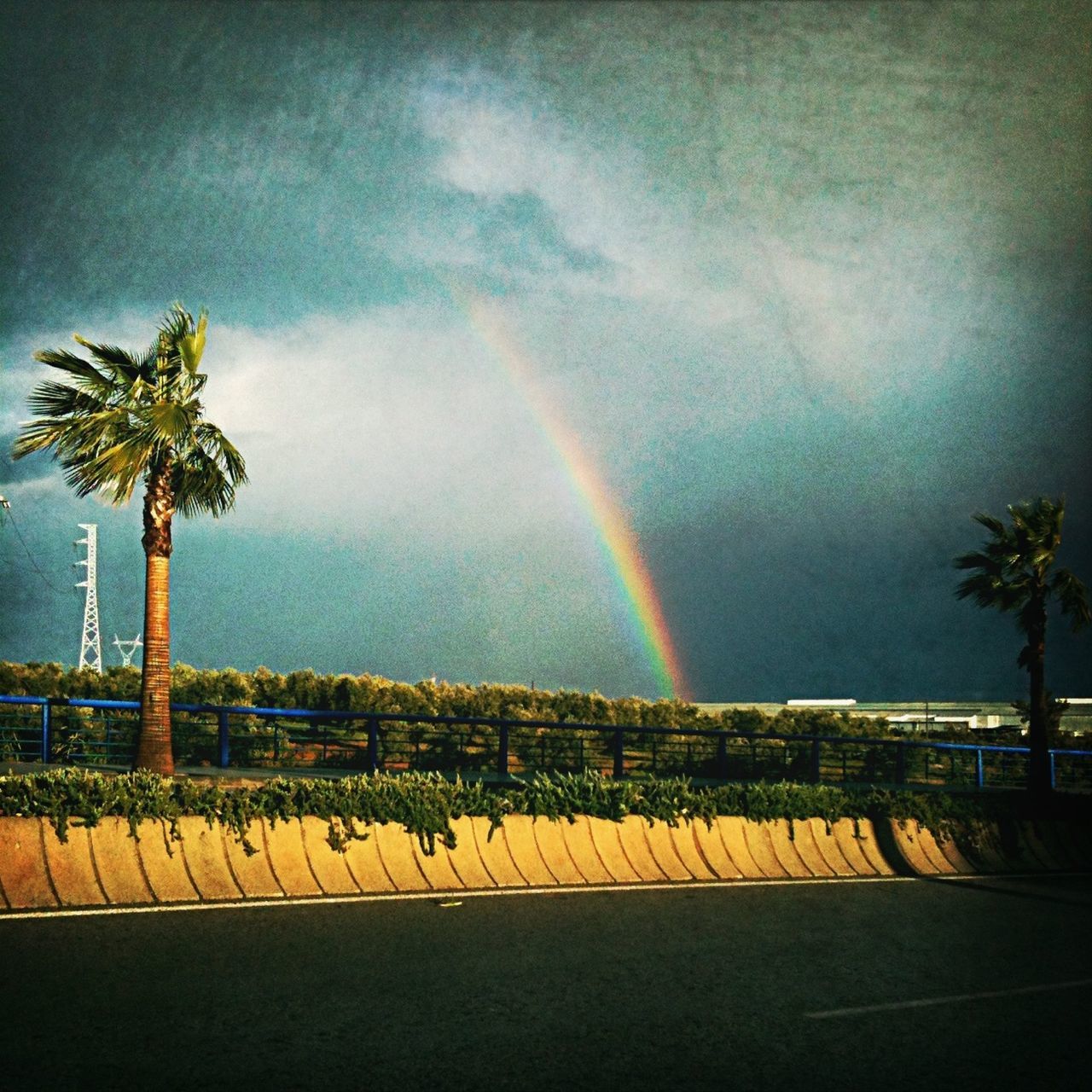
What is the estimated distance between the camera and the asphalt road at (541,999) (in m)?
5.90

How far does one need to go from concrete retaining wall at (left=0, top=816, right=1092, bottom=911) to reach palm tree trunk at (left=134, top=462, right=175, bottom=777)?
430 inches

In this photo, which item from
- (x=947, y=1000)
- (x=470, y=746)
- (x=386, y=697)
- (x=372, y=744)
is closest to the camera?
(x=947, y=1000)

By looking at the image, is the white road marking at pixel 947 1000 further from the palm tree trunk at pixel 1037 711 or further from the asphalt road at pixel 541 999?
the palm tree trunk at pixel 1037 711

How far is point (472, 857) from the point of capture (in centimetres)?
1227

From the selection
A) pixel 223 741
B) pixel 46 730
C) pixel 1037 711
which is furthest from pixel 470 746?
pixel 1037 711

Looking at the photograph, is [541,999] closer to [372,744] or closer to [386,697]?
[372,744]

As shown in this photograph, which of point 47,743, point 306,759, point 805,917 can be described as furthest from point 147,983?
point 306,759

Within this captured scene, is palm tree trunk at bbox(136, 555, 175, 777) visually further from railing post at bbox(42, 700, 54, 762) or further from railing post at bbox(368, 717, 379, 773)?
railing post at bbox(368, 717, 379, 773)

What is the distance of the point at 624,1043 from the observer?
21.1 feet

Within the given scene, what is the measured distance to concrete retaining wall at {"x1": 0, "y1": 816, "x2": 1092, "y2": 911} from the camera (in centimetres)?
1010

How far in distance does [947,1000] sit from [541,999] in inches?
103

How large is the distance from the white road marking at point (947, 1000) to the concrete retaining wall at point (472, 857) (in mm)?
5154

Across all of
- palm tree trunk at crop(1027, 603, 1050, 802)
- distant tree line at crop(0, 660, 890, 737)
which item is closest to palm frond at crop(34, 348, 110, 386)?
palm tree trunk at crop(1027, 603, 1050, 802)

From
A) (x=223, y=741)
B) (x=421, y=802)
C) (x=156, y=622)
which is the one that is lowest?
(x=421, y=802)
